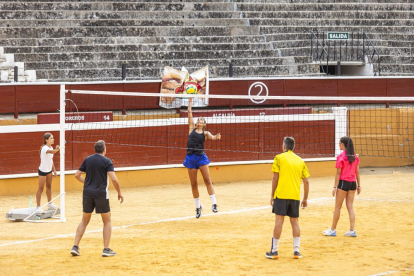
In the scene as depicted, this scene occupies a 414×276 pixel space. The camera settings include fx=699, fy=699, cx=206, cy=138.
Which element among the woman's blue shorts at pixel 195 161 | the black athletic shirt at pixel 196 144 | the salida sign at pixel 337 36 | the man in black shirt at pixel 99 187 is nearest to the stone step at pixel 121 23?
the salida sign at pixel 337 36

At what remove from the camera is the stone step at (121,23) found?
2431 cm

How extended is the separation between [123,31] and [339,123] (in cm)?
912

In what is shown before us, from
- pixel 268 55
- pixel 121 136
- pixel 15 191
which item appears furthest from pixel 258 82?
pixel 15 191

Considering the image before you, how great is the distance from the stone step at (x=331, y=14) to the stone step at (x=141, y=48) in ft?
6.80

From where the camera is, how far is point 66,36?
2458 cm

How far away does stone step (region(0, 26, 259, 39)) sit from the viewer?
23891 mm

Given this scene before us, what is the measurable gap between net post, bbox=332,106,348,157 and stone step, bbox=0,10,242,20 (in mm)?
8442

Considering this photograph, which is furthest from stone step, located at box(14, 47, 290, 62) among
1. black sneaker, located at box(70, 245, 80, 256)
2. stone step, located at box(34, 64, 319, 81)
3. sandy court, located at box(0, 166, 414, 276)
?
black sneaker, located at box(70, 245, 80, 256)

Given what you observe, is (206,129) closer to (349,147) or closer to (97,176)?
(349,147)

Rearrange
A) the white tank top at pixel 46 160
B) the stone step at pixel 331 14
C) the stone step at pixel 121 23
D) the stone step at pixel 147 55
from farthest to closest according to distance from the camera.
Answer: the stone step at pixel 331 14, the stone step at pixel 121 23, the stone step at pixel 147 55, the white tank top at pixel 46 160

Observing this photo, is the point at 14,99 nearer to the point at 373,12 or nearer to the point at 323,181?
the point at 323,181

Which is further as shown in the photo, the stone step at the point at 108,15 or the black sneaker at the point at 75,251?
the stone step at the point at 108,15

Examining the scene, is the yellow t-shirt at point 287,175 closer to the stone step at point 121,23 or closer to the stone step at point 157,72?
the stone step at point 157,72

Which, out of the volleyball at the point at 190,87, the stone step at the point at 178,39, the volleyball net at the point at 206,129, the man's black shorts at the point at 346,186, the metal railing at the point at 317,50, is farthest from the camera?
the metal railing at the point at 317,50
